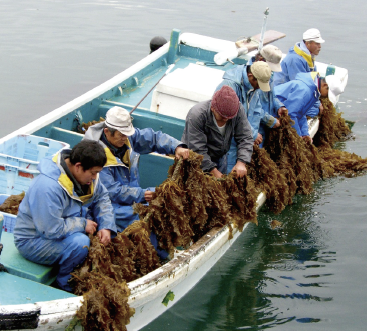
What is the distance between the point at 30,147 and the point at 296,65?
16.3 feet

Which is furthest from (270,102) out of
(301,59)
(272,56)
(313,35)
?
(313,35)

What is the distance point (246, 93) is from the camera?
6477mm

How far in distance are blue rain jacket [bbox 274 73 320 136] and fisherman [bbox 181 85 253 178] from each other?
6.31 ft

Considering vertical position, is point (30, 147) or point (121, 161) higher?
point (121, 161)

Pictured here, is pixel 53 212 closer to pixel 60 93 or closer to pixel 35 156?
pixel 35 156

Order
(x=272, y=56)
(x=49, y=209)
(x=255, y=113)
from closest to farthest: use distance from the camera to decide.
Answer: (x=49, y=209) → (x=255, y=113) → (x=272, y=56)

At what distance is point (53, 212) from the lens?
409cm

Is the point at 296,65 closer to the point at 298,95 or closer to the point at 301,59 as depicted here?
the point at 301,59

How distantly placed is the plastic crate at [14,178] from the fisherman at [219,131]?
5.86 ft

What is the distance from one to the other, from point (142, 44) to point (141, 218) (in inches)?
518

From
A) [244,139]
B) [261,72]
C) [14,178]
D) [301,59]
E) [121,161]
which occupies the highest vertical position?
[261,72]

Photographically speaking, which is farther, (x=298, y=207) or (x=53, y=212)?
(x=298, y=207)

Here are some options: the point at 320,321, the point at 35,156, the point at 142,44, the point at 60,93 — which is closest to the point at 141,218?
the point at 35,156

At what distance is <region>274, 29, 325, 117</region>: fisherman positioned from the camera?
352 inches
